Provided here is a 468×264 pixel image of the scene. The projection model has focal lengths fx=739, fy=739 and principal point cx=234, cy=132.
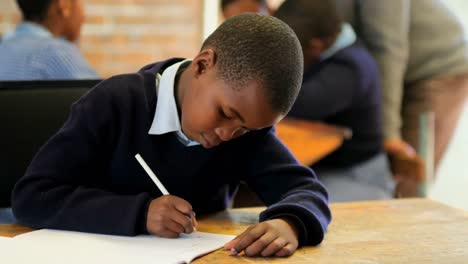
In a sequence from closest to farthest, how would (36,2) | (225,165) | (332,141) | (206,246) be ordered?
(206,246) → (225,165) → (332,141) → (36,2)

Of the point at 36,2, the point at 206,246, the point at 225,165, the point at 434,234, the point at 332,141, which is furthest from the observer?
the point at 36,2

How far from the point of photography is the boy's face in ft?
3.67

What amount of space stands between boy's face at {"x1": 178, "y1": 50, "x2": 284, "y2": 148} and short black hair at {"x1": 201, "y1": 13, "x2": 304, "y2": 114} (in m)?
0.01

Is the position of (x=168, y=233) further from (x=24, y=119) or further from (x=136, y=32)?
(x=136, y=32)

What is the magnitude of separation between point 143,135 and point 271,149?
0.83ft

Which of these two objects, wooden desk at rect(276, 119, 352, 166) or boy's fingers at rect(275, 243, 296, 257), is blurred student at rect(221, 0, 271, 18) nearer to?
wooden desk at rect(276, 119, 352, 166)

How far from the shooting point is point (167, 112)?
4.13 ft

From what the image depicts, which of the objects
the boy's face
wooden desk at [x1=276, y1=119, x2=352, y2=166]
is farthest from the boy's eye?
wooden desk at [x1=276, y1=119, x2=352, y2=166]

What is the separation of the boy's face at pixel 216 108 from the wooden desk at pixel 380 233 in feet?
0.60

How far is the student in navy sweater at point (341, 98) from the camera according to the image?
2785 millimetres

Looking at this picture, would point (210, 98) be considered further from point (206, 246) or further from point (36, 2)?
point (36, 2)

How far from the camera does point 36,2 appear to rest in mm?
2799

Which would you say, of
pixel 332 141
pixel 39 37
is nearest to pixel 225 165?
pixel 332 141

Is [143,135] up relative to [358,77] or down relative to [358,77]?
up
